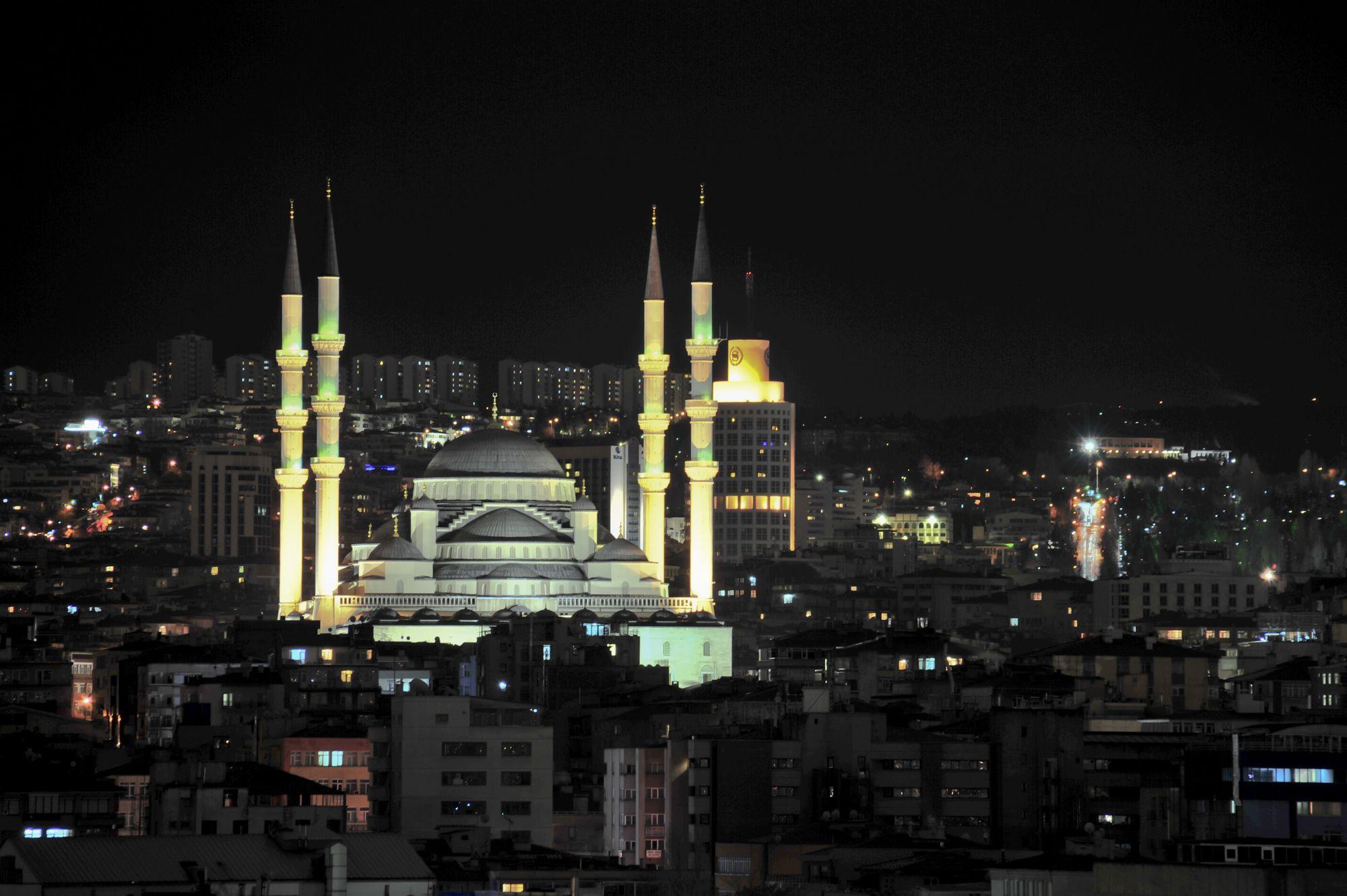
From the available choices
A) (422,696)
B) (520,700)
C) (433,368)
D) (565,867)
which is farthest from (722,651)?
(433,368)

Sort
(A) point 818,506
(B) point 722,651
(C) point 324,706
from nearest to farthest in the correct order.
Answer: (C) point 324,706 < (B) point 722,651 < (A) point 818,506

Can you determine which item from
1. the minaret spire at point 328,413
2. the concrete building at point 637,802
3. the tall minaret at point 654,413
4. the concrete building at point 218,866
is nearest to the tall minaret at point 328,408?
the minaret spire at point 328,413

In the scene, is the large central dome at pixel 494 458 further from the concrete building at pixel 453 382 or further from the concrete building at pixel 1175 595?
the concrete building at pixel 453 382

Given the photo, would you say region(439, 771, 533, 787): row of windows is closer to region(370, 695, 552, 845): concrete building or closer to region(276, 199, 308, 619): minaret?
region(370, 695, 552, 845): concrete building

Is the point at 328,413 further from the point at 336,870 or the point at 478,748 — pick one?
the point at 336,870

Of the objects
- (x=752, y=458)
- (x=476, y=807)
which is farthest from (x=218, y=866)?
(x=752, y=458)

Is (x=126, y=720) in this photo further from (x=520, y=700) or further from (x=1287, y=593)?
(x=1287, y=593)
